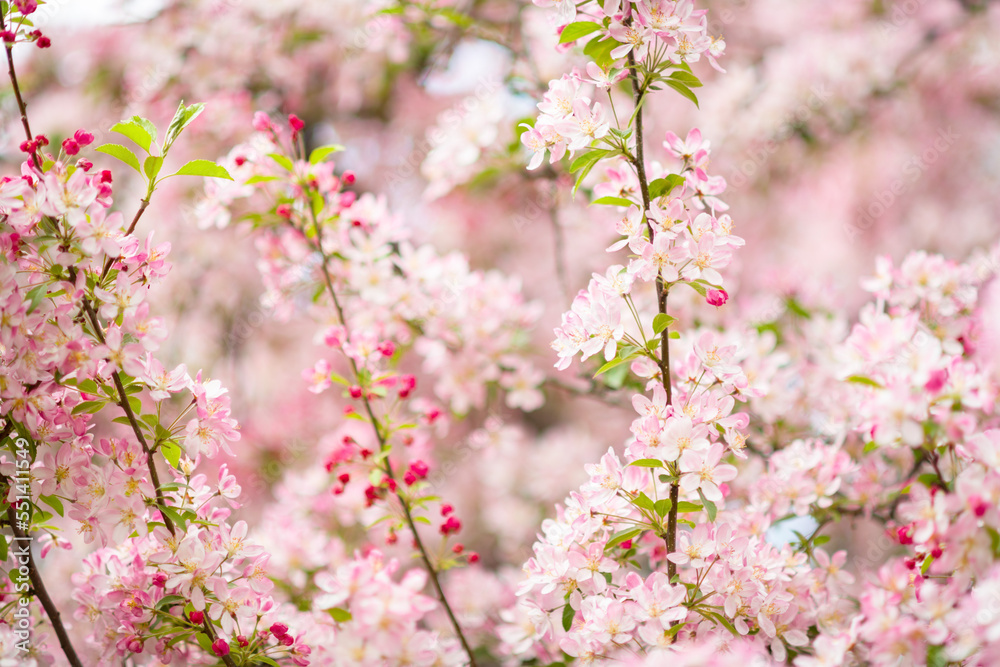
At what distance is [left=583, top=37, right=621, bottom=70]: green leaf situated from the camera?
35.2 inches

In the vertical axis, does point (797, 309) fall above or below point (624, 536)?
above

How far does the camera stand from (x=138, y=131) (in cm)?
87

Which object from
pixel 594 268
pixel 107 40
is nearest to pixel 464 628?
pixel 594 268

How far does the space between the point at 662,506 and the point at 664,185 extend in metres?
0.42

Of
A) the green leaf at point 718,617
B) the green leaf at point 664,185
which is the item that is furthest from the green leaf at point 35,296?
the green leaf at point 718,617

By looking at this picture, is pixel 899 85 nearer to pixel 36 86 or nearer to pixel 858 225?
pixel 858 225

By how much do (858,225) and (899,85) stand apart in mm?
1297

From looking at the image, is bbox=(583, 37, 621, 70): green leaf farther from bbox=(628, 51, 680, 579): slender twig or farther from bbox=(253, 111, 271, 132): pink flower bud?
bbox=(253, 111, 271, 132): pink flower bud

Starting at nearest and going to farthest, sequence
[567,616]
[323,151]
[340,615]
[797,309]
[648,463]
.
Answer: [648,463] < [567,616] < [340,615] < [323,151] < [797,309]

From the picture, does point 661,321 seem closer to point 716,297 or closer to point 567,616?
point 716,297

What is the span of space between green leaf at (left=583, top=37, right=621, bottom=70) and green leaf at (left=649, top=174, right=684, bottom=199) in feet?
0.56

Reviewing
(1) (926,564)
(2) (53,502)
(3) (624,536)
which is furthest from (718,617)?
(2) (53,502)

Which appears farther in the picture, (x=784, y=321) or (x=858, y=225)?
(x=858, y=225)

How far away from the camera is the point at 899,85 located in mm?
2467
